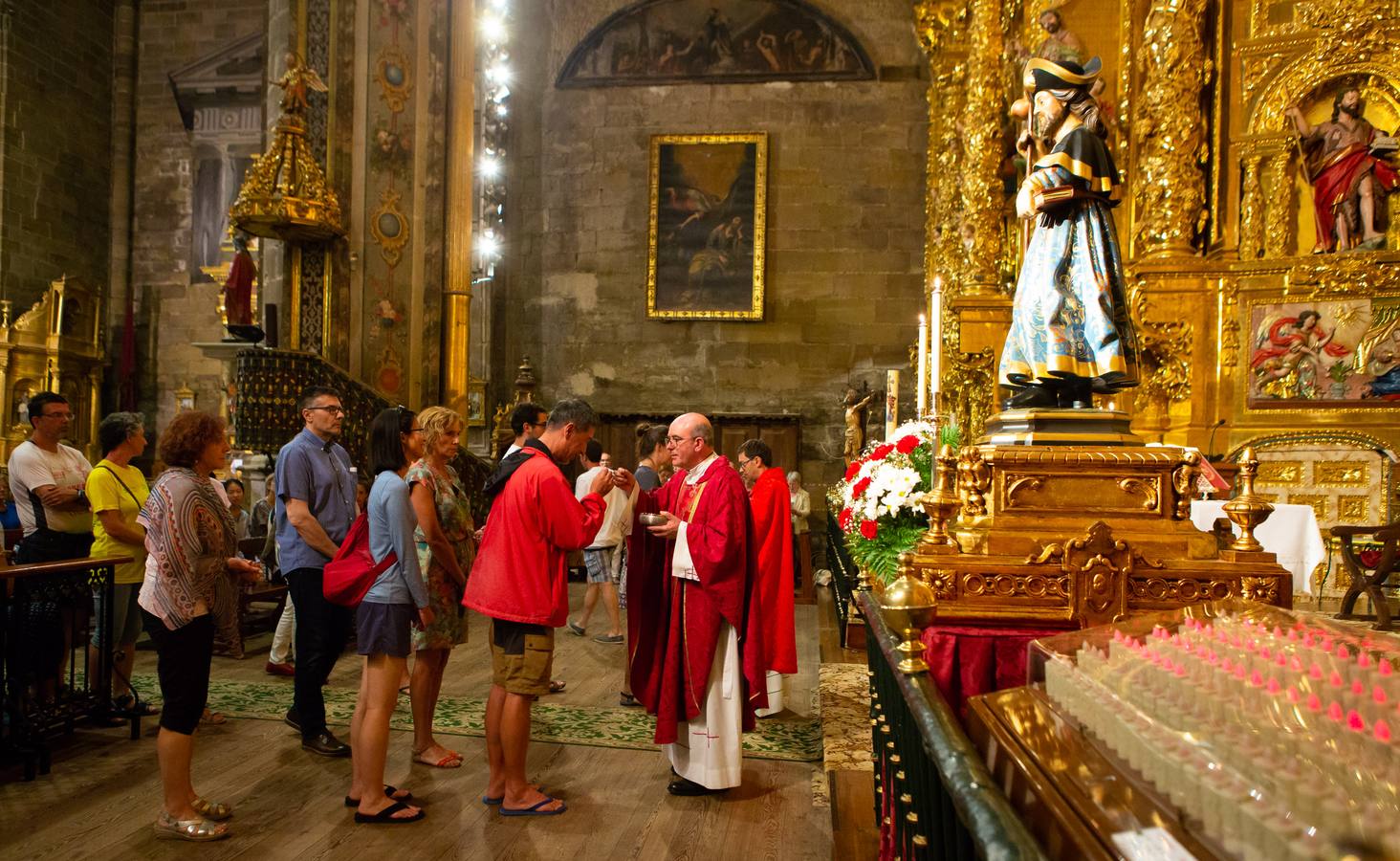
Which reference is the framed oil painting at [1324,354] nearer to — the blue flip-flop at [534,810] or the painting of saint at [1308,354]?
the painting of saint at [1308,354]

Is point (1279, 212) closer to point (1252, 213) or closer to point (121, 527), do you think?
point (1252, 213)

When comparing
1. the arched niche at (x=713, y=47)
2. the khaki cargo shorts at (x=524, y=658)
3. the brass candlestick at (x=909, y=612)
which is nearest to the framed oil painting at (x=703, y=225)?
the arched niche at (x=713, y=47)

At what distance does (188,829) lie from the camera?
365 centimetres

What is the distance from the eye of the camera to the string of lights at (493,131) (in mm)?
15734

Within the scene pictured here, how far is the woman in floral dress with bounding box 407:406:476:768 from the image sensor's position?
432 cm

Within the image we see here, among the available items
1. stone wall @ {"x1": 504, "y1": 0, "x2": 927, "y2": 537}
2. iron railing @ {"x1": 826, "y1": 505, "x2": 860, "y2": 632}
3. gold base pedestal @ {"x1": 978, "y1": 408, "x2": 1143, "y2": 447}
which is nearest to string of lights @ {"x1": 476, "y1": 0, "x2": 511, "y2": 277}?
stone wall @ {"x1": 504, "y1": 0, "x2": 927, "y2": 537}

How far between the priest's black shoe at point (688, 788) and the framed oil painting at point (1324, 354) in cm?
681

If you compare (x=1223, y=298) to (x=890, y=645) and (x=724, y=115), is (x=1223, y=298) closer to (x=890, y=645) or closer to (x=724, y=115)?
(x=890, y=645)

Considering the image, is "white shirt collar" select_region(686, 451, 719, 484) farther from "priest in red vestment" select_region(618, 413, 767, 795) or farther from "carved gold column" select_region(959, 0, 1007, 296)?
"carved gold column" select_region(959, 0, 1007, 296)

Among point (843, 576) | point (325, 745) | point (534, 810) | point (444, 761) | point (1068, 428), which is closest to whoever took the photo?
point (1068, 428)

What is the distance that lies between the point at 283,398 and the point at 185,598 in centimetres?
499

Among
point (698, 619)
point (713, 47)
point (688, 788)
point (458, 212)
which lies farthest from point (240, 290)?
point (713, 47)

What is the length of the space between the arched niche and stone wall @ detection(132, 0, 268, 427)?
7.13m

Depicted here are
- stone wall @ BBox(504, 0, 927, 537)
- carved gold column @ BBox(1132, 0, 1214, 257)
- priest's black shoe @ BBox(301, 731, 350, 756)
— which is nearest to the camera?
priest's black shoe @ BBox(301, 731, 350, 756)
